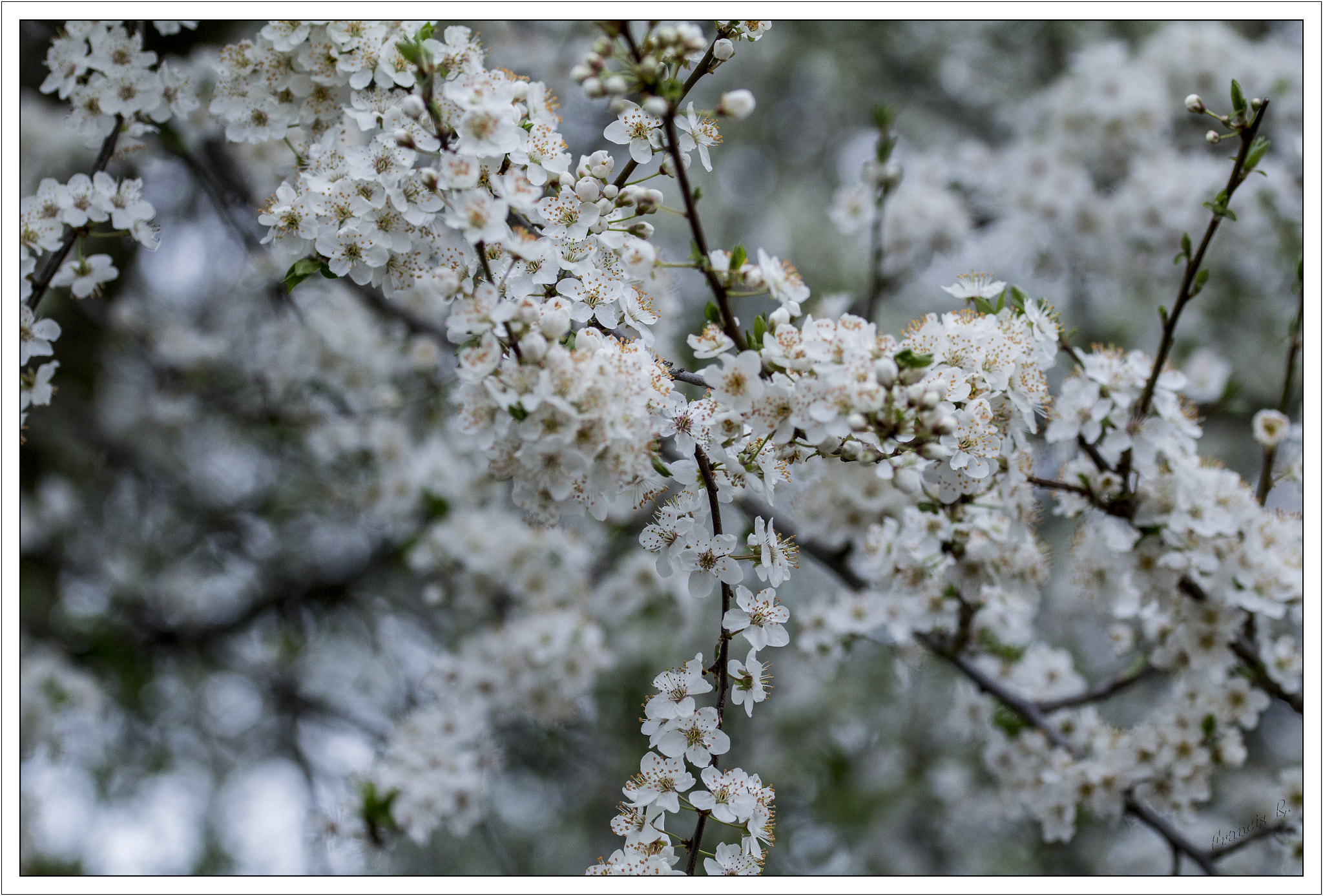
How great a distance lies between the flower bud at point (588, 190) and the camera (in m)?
1.67

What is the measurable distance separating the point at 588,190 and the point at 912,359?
2.20ft

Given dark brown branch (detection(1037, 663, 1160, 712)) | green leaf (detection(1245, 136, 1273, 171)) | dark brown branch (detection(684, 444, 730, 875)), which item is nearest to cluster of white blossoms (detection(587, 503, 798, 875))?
dark brown branch (detection(684, 444, 730, 875))

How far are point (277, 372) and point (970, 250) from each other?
11.2 ft

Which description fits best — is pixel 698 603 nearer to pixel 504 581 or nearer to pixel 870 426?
pixel 504 581

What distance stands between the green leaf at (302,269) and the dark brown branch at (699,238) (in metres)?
0.78

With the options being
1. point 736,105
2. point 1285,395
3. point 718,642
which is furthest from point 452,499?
point 1285,395

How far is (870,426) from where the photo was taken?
153 cm

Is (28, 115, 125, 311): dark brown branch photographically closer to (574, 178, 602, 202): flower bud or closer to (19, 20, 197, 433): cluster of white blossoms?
(19, 20, 197, 433): cluster of white blossoms

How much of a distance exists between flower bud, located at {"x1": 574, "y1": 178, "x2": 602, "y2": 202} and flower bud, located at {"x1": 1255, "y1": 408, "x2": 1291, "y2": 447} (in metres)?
1.88

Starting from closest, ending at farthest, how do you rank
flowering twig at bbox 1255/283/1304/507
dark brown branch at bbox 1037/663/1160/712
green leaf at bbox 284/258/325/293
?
1. green leaf at bbox 284/258/325/293
2. flowering twig at bbox 1255/283/1304/507
3. dark brown branch at bbox 1037/663/1160/712

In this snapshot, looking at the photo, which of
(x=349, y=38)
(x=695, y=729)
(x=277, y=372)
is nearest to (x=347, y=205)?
(x=349, y=38)

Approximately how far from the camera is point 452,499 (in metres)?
3.80

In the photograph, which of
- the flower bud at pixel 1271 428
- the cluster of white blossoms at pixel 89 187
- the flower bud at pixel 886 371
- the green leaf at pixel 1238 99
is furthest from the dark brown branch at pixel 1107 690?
the cluster of white blossoms at pixel 89 187

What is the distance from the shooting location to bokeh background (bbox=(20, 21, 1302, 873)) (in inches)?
154
